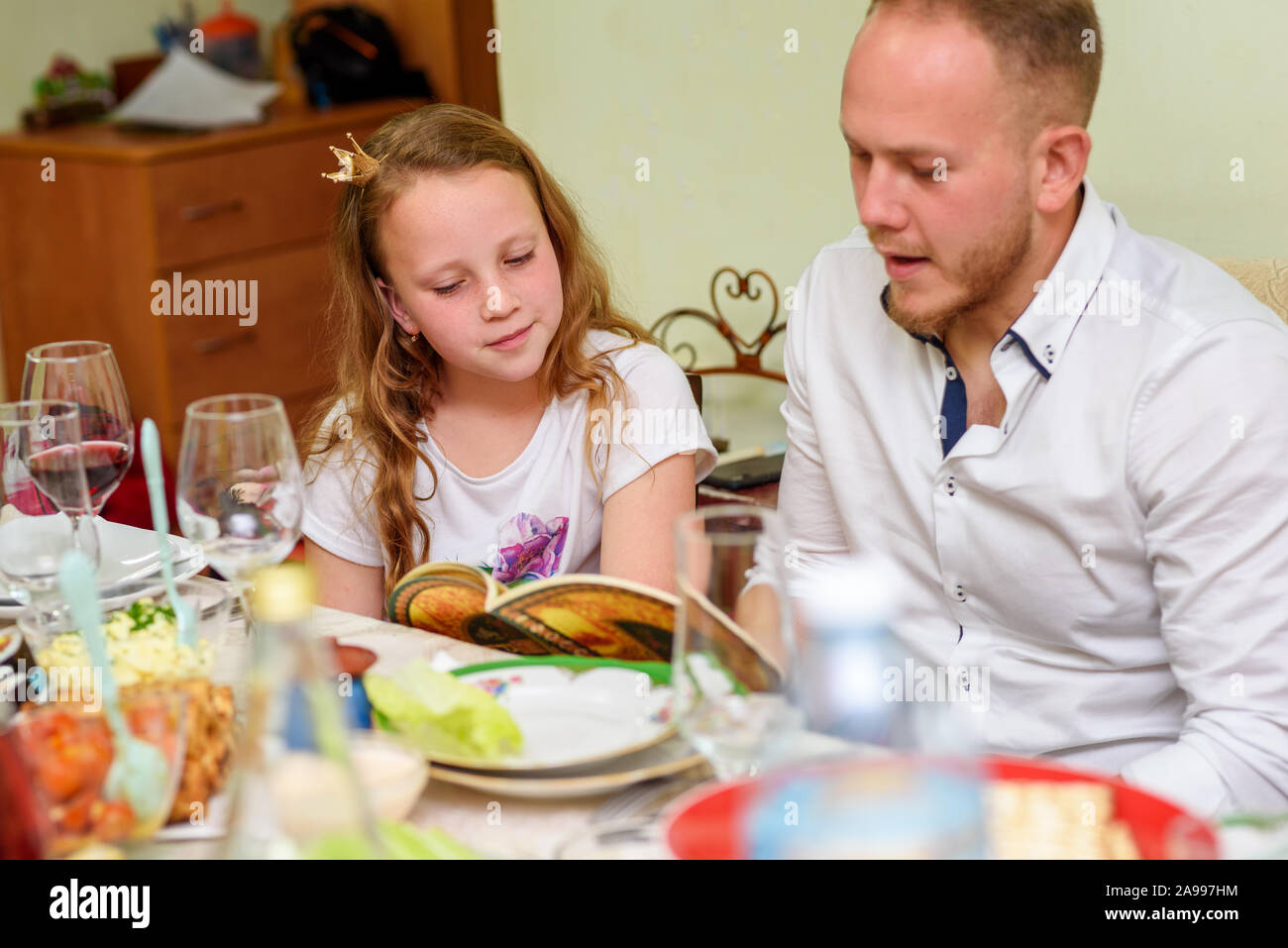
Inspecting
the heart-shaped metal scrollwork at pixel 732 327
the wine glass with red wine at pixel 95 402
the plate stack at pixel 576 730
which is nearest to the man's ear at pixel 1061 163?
the plate stack at pixel 576 730

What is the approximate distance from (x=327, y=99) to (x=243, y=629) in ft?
9.65

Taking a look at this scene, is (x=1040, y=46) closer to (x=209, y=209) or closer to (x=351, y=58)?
(x=209, y=209)

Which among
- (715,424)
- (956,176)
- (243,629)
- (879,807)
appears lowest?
(715,424)

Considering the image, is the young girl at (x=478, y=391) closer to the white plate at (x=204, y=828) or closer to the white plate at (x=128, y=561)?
the white plate at (x=128, y=561)

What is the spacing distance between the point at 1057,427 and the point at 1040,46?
35 cm

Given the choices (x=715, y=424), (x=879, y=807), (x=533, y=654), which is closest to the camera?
(x=879, y=807)

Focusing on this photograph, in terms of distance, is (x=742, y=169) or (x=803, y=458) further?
(x=742, y=169)

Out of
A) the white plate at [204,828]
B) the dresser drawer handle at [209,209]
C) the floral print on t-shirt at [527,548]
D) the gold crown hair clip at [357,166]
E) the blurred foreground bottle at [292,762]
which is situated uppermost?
the gold crown hair clip at [357,166]

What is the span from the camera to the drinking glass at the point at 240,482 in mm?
953

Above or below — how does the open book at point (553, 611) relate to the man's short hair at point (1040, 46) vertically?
below

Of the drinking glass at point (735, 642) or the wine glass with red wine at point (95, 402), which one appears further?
the wine glass with red wine at point (95, 402)

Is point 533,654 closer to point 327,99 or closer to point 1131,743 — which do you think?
point 1131,743
